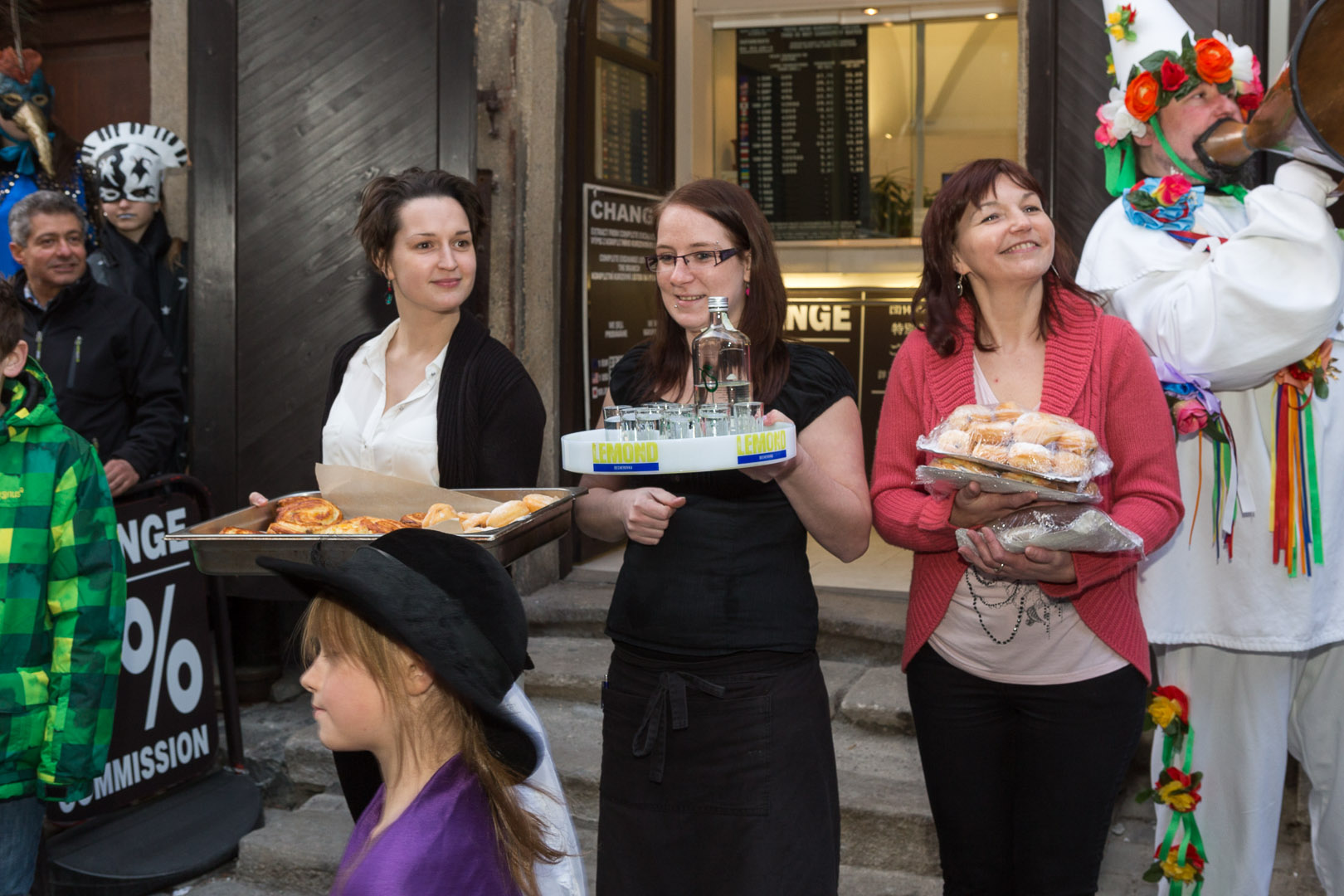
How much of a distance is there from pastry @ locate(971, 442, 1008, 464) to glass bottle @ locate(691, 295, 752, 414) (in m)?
0.44

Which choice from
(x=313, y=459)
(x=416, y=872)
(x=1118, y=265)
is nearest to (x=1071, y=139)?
(x=1118, y=265)

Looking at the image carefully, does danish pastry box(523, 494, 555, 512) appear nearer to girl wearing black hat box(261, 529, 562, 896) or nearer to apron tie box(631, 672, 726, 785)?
apron tie box(631, 672, 726, 785)

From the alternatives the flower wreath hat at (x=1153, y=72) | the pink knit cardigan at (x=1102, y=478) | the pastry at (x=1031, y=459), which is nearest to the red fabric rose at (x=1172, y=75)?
the flower wreath hat at (x=1153, y=72)

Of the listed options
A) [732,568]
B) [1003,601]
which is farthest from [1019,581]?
[732,568]

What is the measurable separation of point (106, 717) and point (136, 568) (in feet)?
3.86

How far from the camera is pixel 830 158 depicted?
814 centimetres

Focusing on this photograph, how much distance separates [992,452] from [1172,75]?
129cm

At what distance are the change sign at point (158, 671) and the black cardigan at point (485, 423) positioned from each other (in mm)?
2045

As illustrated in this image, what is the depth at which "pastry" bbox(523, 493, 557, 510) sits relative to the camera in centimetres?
244

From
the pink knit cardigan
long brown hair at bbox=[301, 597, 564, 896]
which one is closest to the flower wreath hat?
the pink knit cardigan

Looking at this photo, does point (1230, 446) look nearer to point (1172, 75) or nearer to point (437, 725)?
point (1172, 75)

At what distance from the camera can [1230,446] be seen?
2.93 m

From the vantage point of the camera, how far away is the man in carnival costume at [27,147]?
205 inches

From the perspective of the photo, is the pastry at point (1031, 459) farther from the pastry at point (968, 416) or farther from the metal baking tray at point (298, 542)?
the metal baking tray at point (298, 542)
